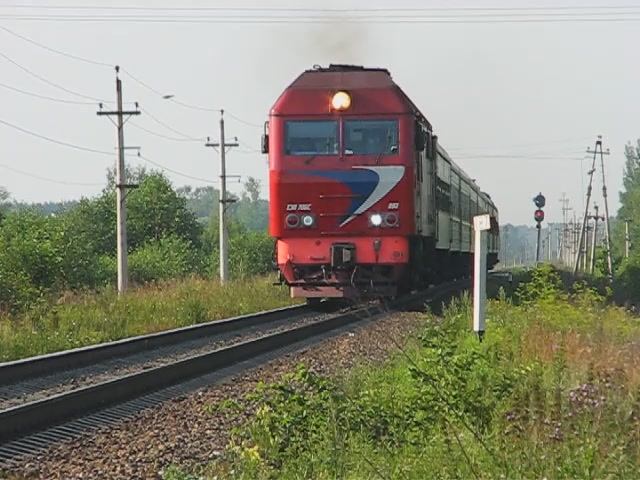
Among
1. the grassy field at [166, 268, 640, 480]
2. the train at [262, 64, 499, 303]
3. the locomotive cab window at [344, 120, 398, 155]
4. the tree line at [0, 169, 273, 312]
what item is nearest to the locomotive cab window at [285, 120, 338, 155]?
the train at [262, 64, 499, 303]

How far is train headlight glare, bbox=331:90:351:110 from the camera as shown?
16188mm

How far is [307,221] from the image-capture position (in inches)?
639

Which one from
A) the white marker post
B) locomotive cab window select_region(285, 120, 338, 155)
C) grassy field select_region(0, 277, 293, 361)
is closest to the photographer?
the white marker post

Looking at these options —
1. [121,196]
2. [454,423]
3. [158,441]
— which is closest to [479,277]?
[454,423]

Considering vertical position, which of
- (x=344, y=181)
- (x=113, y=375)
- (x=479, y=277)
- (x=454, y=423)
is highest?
(x=344, y=181)

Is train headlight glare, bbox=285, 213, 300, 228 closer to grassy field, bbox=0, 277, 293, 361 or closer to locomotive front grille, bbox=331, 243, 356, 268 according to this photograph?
locomotive front grille, bbox=331, 243, 356, 268

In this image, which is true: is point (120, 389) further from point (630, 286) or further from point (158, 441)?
point (630, 286)

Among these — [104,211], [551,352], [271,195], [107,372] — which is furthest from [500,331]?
[104,211]

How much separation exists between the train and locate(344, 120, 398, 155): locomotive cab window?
0.6 inches

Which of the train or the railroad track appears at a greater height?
the train

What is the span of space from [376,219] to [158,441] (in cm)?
981

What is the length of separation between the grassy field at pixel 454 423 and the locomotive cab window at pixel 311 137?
308 inches

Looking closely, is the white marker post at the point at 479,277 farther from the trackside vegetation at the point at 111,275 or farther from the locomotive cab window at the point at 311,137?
the locomotive cab window at the point at 311,137

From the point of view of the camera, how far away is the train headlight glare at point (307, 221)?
1620 cm
